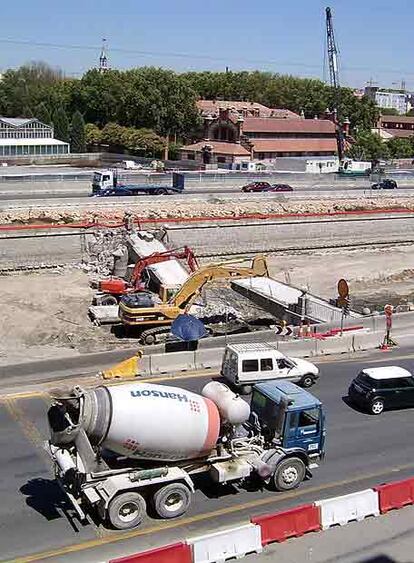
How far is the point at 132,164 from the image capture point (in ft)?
280

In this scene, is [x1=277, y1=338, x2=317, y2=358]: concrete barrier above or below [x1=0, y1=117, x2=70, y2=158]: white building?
below

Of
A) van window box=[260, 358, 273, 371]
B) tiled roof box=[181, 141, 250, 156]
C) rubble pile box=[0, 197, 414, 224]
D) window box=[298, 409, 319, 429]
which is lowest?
van window box=[260, 358, 273, 371]

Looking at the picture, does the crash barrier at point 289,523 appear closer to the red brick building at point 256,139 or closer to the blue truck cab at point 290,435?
the blue truck cab at point 290,435

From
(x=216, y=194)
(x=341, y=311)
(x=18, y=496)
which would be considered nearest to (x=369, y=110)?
(x=216, y=194)

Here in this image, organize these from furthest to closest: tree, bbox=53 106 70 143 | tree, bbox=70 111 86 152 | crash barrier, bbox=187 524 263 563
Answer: tree, bbox=53 106 70 143 → tree, bbox=70 111 86 152 → crash barrier, bbox=187 524 263 563

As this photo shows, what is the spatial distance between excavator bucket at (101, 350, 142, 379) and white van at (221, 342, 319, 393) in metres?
2.67

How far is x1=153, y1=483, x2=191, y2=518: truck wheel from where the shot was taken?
13.9 metres

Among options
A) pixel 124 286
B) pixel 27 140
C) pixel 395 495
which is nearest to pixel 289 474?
pixel 395 495

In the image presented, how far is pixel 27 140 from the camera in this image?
92.2 meters

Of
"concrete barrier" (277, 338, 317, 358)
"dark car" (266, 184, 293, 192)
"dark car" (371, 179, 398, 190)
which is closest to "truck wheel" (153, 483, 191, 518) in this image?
"concrete barrier" (277, 338, 317, 358)

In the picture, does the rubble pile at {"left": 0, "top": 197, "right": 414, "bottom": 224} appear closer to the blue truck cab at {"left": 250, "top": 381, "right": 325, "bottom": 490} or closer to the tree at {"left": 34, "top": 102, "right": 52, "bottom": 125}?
the blue truck cab at {"left": 250, "top": 381, "right": 325, "bottom": 490}

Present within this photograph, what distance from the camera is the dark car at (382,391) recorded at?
2030 cm

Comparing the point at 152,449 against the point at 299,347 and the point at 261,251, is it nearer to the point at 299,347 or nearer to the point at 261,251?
the point at 299,347

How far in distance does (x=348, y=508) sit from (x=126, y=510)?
415 centimetres
